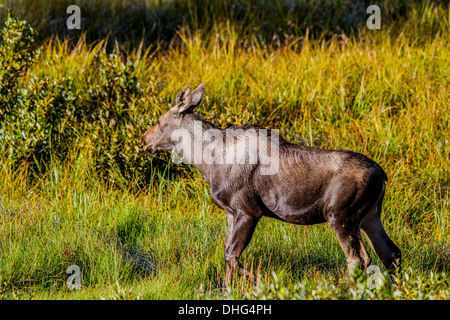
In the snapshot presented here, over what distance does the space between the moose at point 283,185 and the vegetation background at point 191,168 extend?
41 cm

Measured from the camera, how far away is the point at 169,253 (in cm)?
625

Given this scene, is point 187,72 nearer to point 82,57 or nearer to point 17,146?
point 82,57

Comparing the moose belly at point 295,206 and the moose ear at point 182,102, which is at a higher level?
the moose ear at point 182,102

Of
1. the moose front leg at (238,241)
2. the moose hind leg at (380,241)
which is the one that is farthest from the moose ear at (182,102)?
the moose hind leg at (380,241)

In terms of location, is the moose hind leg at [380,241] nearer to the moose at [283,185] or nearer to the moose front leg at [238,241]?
the moose at [283,185]

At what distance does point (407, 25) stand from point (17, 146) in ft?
24.3

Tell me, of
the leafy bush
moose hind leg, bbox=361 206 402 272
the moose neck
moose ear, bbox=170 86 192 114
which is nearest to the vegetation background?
the leafy bush

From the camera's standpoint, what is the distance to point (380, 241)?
557 centimetres

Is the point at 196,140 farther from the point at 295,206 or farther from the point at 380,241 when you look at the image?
the point at 380,241

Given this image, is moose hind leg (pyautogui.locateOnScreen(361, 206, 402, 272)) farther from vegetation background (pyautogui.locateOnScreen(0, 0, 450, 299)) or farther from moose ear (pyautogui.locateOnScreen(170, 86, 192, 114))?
moose ear (pyautogui.locateOnScreen(170, 86, 192, 114))

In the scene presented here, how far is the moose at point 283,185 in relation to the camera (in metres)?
5.12

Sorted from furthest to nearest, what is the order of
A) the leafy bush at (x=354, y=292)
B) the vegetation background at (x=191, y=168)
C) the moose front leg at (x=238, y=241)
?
the vegetation background at (x=191, y=168)
the moose front leg at (x=238, y=241)
the leafy bush at (x=354, y=292)

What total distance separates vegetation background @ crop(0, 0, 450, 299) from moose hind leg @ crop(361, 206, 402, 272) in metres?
0.21

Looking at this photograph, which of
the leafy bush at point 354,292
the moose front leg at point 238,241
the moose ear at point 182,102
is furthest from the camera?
the moose ear at point 182,102
